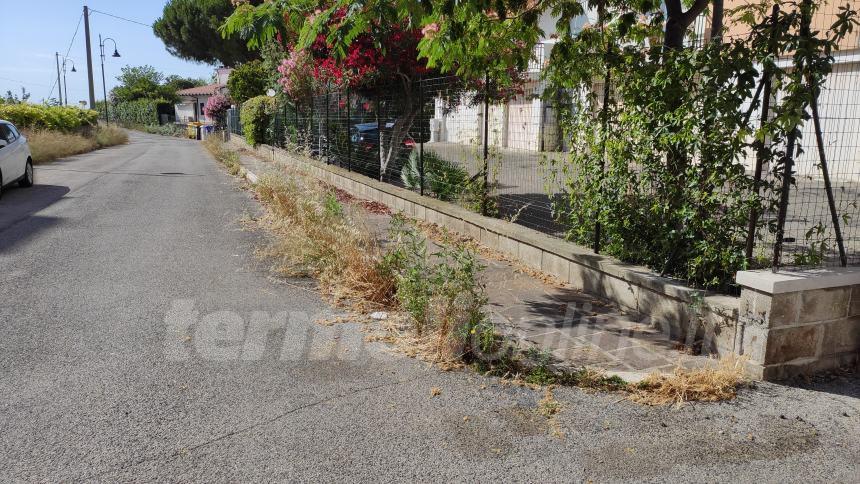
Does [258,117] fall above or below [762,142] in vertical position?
above

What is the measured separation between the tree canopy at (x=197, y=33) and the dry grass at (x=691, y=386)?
132 ft

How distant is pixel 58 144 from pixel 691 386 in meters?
23.7

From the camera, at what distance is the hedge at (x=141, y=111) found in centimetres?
6756

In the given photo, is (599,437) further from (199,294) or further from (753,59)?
(199,294)

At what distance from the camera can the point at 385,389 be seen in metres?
3.92

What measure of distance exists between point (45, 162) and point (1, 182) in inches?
366

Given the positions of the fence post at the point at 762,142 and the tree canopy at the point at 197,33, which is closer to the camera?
the fence post at the point at 762,142

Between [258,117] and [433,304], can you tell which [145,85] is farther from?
[433,304]

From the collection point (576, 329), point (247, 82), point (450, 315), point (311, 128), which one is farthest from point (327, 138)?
point (247, 82)

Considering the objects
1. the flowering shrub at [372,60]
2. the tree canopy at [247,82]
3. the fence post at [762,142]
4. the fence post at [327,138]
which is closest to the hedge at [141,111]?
the tree canopy at [247,82]

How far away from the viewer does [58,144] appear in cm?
2200

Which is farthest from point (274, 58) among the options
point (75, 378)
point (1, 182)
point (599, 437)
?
point (599, 437)

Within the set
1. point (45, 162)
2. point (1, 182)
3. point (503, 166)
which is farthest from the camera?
point (45, 162)

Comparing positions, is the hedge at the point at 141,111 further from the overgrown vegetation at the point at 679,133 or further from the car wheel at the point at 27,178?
the overgrown vegetation at the point at 679,133
